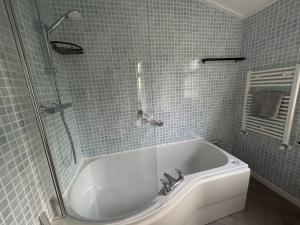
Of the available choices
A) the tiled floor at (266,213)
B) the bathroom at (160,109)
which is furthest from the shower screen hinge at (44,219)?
the tiled floor at (266,213)

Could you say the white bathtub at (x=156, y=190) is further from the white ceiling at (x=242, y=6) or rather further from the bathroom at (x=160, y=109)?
the white ceiling at (x=242, y=6)

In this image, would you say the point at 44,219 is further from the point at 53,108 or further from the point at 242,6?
the point at 242,6

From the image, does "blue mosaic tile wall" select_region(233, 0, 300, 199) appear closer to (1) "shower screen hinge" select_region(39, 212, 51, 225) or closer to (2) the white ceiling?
(2) the white ceiling

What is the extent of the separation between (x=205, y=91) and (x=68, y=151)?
173cm

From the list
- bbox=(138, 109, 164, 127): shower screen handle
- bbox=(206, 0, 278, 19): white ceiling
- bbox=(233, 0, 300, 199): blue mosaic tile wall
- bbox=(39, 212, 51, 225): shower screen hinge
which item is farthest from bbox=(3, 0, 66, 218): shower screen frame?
bbox=(233, 0, 300, 199): blue mosaic tile wall

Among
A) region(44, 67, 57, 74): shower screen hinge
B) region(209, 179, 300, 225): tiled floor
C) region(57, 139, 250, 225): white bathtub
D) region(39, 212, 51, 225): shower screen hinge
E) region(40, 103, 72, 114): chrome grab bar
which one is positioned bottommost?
region(209, 179, 300, 225): tiled floor

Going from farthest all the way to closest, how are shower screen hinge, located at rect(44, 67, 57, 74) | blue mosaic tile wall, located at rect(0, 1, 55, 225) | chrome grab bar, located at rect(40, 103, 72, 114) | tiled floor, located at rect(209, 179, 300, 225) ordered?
1. tiled floor, located at rect(209, 179, 300, 225)
2. shower screen hinge, located at rect(44, 67, 57, 74)
3. chrome grab bar, located at rect(40, 103, 72, 114)
4. blue mosaic tile wall, located at rect(0, 1, 55, 225)

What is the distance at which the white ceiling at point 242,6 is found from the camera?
164 centimetres

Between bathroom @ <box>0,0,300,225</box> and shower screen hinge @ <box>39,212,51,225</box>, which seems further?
bathroom @ <box>0,0,300,225</box>

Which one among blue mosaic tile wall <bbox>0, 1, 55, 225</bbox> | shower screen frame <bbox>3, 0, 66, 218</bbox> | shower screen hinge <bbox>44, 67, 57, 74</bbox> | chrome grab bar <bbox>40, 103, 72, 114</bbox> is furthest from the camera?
shower screen hinge <bbox>44, 67, 57, 74</bbox>

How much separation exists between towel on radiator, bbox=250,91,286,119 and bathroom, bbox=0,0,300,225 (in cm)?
1

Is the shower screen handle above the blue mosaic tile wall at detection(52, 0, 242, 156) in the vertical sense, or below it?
below

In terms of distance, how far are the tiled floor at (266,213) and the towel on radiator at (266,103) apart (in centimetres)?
90

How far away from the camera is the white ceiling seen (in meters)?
1.64
